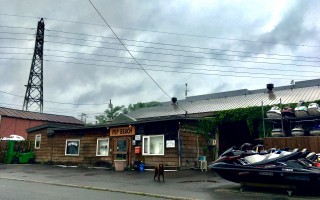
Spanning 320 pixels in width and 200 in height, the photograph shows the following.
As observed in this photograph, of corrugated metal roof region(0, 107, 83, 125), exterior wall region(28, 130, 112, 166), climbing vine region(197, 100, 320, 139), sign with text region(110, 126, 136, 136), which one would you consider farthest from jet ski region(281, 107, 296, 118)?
corrugated metal roof region(0, 107, 83, 125)

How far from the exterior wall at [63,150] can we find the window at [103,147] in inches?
9.9

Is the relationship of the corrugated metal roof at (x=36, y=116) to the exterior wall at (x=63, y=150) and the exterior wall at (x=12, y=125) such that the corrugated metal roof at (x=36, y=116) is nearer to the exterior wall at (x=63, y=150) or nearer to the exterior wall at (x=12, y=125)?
the exterior wall at (x=12, y=125)

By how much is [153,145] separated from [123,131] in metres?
2.69

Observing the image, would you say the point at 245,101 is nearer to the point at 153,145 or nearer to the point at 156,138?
the point at 156,138

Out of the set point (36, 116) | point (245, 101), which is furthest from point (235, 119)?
point (36, 116)

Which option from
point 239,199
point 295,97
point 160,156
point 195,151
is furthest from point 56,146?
point 239,199

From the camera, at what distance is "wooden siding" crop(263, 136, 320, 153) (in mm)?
13555

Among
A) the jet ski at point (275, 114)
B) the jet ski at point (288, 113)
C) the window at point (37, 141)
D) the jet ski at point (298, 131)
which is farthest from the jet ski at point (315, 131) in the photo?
the window at point (37, 141)

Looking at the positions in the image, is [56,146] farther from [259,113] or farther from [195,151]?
[259,113]

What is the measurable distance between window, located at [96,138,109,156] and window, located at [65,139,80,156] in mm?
2313

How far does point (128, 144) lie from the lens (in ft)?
69.2

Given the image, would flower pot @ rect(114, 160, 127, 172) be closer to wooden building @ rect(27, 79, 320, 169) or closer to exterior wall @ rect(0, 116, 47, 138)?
wooden building @ rect(27, 79, 320, 169)

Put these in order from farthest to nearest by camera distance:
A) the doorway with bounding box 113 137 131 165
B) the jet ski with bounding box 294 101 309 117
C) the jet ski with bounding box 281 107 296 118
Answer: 1. the doorway with bounding box 113 137 131 165
2. the jet ski with bounding box 281 107 296 118
3. the jet ski with bounding box 294 101 309 117

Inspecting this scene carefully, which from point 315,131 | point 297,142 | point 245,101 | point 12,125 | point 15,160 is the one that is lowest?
point 15,160
